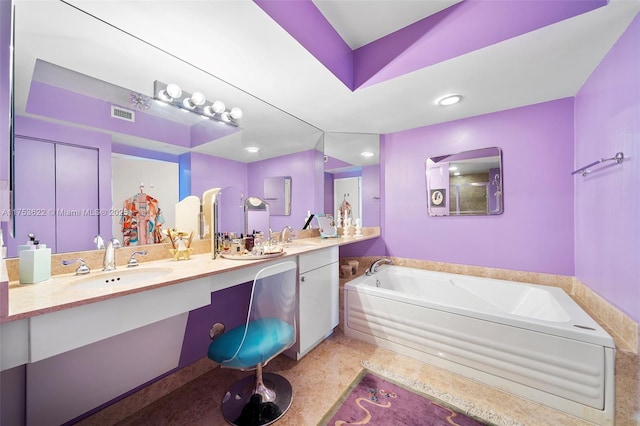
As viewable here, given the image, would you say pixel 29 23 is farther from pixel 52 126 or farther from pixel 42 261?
pixel 42 261

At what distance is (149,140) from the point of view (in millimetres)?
1421

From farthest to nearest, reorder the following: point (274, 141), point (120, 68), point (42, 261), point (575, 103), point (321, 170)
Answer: point (321, 170)
point (274, 141)
point (575, 103)
point (120, 68)
point (42, 261)

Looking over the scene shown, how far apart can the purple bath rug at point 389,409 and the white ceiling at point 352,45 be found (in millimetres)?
1891

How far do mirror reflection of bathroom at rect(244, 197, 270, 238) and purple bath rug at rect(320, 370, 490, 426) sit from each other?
4.37 feet

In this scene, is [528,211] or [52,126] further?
[528,211]

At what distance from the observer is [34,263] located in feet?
3.14

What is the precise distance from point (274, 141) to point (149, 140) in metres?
1.04

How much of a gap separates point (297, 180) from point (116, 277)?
5.41 ft

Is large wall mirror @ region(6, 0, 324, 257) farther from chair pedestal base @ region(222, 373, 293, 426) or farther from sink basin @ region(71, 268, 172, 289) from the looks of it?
chair pedestal base @ region(222, 373, 293, 426)

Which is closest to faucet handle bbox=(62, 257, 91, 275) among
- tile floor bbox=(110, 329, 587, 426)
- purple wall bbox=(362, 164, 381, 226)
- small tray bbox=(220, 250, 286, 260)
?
small tray bbox=(220, 250, 286, 260)

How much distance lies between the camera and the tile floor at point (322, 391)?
131cm

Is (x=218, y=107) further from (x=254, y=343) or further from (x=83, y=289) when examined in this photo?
(x=254, y=343)

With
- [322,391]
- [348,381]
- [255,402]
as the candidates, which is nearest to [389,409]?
[348,381]

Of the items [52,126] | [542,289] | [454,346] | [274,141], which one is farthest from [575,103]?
[52,126]
